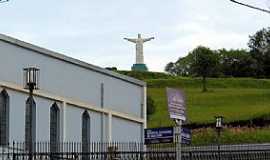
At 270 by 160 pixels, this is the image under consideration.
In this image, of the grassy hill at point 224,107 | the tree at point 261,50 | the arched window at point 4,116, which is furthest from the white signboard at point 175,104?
the tree at point 261,50

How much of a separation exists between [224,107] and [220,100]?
22.9 ft

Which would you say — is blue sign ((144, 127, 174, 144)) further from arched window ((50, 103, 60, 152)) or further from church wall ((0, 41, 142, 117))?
arched window ((50, 103, 60, 152))

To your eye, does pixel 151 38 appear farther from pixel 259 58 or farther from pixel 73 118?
pixel 73 118

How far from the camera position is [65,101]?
43188 millimetres

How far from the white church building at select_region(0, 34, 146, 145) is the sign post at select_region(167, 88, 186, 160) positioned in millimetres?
11017

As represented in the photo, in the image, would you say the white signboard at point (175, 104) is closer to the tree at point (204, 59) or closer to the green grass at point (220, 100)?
the green grass at point (220, 100)

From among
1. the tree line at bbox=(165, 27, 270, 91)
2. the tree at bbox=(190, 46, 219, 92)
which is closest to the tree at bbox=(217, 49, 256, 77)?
A: the tree line at bbox=(165, 27, 270, 91)

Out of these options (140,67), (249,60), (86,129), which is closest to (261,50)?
(249,60)

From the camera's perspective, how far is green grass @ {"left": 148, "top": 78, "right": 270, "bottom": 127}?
Result: 3494 inches

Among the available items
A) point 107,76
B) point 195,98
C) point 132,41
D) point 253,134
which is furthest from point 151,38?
point 107,76

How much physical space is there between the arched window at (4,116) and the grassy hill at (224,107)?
26.4m

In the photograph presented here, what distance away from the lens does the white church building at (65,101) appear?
128 ft

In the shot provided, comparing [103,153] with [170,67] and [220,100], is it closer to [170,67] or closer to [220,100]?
[220,100]

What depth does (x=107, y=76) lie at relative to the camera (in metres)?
47.7
